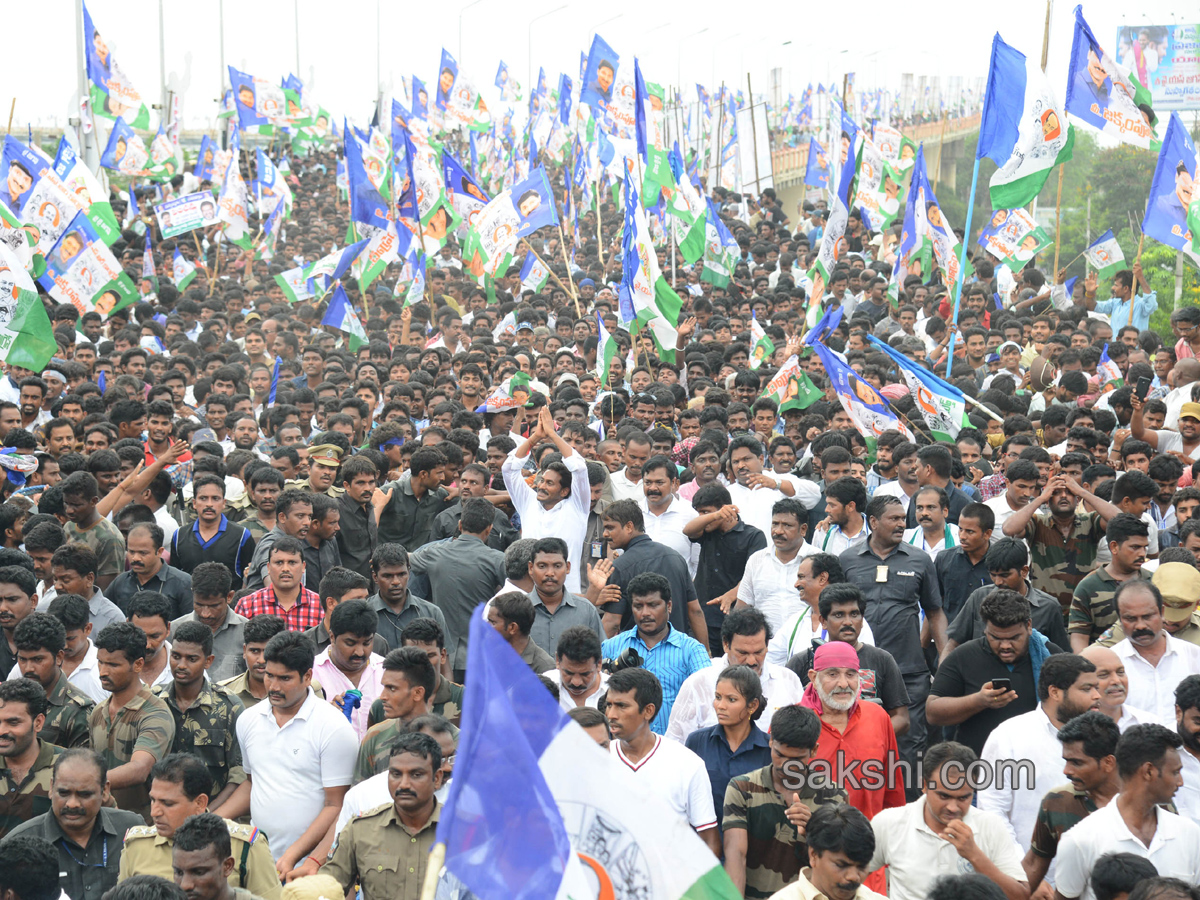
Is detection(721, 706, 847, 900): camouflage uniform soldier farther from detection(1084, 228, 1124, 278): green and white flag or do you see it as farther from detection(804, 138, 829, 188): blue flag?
detection(804, 138, 829, 188): blue flag

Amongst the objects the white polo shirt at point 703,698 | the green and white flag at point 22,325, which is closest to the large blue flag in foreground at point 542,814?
the white polo shirt at point 703,698

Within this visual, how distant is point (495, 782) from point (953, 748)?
7.16ft

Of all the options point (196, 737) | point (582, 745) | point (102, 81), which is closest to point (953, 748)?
point (582, 745)

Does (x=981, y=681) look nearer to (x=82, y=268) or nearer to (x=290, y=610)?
(x=290, y=610)

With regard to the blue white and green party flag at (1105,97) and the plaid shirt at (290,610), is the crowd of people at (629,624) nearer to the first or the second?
the plaid shirt at (290,610)

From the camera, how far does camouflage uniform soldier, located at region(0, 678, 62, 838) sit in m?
5.33

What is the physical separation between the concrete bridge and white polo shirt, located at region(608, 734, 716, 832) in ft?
72.0

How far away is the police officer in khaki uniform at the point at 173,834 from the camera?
462 centimetres

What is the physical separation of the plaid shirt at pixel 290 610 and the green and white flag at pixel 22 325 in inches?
207

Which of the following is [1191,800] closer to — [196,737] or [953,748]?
[953,748]

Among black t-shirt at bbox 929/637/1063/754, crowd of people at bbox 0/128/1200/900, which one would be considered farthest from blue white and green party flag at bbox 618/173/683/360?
black t-shirt at bbox 929/637/1063/754

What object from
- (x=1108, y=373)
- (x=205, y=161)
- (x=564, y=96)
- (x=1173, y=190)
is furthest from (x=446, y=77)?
(x=1108, y=373)

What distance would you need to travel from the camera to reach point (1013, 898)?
475cm

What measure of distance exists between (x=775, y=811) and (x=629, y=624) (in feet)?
8.87
